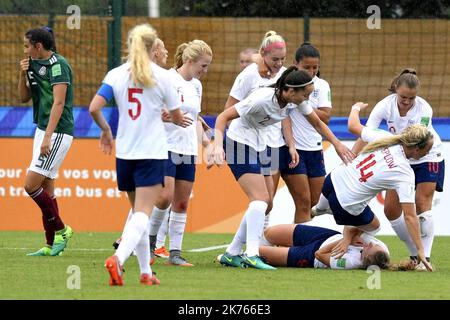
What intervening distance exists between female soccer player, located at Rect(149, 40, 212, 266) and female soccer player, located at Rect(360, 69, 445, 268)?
164 centimetres

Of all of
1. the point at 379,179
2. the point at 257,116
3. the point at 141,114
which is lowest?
the point at 379,179

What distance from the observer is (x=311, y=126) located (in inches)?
468

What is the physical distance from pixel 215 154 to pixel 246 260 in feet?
3.53

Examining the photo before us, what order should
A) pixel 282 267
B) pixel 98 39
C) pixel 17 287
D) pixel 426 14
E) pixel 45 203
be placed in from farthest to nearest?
pixel 426 14 < pixel 98 39 < pixel 45 203 < pixel 282 267 < pixel 17 287

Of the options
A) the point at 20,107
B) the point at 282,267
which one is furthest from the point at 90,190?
the point at 282,267

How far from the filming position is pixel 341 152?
1020cm

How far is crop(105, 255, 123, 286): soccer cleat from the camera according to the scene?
8.29 metres

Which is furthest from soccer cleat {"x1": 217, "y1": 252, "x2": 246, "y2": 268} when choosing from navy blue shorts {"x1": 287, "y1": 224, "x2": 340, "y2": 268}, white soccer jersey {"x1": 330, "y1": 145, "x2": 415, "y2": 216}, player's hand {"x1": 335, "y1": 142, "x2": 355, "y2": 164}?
player's hand {"x1": 335, "y1": 142, "x2": 355, "y2": 164}

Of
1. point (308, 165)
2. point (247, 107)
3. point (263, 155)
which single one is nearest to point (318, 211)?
point (308, 165)

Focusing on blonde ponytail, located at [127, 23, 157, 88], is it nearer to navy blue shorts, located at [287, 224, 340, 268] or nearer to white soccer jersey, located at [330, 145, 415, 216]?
white soccer jersey, located at [330, 145, 415, 216]

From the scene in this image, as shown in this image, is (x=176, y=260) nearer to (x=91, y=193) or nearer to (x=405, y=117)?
(x=405, y=117)

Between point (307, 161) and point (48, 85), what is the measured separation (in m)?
2.67

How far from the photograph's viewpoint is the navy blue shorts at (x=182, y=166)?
10.5 m

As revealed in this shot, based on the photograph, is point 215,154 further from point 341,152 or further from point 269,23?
point 269,23
